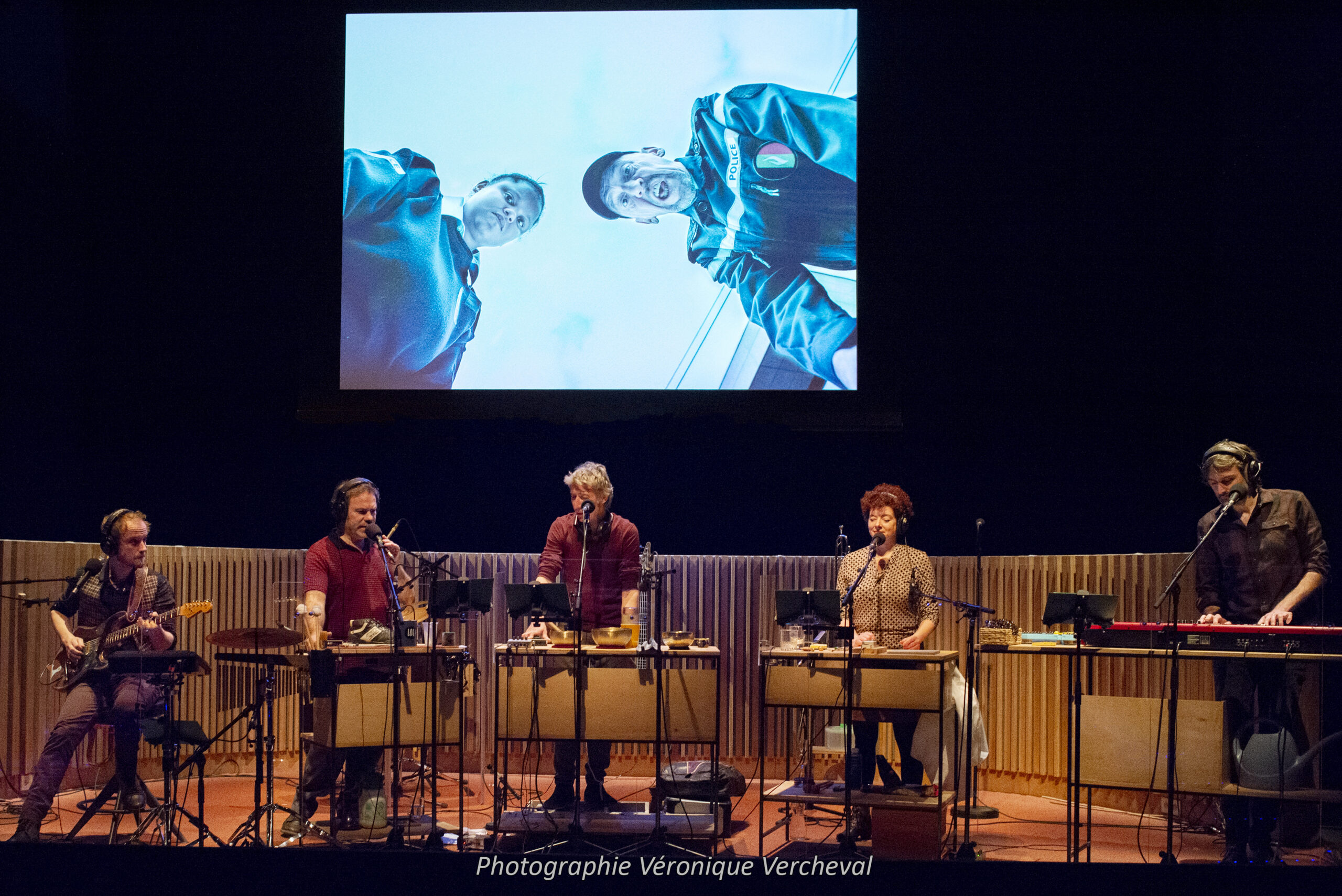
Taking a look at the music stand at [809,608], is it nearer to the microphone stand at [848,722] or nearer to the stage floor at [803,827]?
the microphone stand at [848,722]

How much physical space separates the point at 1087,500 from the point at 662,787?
329 cm

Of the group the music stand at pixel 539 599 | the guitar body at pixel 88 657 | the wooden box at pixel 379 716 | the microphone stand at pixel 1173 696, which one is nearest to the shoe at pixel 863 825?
the microphone stand at pixel 1173 696

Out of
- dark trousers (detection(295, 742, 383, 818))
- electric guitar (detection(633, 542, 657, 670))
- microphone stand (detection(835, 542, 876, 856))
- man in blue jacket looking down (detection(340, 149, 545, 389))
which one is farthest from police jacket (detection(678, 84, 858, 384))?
dark trousers (detection(295, 742, 383, 818))

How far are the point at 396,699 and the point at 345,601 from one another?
2.14 feet

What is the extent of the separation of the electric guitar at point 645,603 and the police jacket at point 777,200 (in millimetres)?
1706

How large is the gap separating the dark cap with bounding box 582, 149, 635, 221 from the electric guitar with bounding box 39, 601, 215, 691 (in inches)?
132

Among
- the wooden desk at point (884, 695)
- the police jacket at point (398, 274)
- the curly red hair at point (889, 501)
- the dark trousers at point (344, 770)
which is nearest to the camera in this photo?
the wooden desk at point (884, 695)

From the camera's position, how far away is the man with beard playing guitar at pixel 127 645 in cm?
518

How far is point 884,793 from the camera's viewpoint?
198 inches

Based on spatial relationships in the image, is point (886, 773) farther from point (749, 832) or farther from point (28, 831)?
point (28, 831)

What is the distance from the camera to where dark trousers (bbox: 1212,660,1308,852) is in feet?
15.4

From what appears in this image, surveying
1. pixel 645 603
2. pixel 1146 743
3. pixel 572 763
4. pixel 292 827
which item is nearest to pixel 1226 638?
pixel 1146 743

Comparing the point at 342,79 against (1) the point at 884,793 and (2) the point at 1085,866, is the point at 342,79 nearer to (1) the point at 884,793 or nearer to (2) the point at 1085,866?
(1) the point at 884,793

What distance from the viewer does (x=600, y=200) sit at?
7.32 metres
